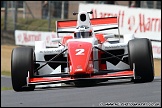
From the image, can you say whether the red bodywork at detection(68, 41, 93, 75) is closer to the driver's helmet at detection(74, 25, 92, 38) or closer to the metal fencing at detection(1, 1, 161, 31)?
the driver's helmet at detection(74, 25, 92, 38)

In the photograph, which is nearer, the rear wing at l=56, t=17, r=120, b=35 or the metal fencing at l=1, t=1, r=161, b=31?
the rear wing at l=56, t=17, r=120, b=35

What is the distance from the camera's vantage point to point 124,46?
41.8ft

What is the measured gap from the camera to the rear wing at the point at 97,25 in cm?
1467

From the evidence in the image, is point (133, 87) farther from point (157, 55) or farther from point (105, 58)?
point (157, 55)

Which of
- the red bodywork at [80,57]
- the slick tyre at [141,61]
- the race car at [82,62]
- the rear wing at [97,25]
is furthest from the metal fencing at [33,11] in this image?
the slick tyre at [141,61]

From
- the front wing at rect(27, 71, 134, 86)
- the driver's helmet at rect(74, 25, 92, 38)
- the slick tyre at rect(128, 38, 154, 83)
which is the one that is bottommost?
the front wing at rect(27, 71, 134, 86)

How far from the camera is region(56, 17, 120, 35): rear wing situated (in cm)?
1467

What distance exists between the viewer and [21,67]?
11734 mm

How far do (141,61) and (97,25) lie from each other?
347cm

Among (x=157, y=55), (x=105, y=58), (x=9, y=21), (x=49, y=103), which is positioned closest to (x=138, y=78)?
(x=105, y=58)

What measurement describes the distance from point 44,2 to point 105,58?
22794 millimetres

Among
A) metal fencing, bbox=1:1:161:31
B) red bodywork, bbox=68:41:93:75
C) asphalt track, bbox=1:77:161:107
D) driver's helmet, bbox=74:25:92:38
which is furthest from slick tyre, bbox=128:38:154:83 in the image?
metal fencing, bbox=1:1:161:31

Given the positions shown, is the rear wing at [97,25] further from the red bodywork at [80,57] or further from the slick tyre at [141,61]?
the slick tyre at [141,61]

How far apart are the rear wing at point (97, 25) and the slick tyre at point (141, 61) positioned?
10.1ft
